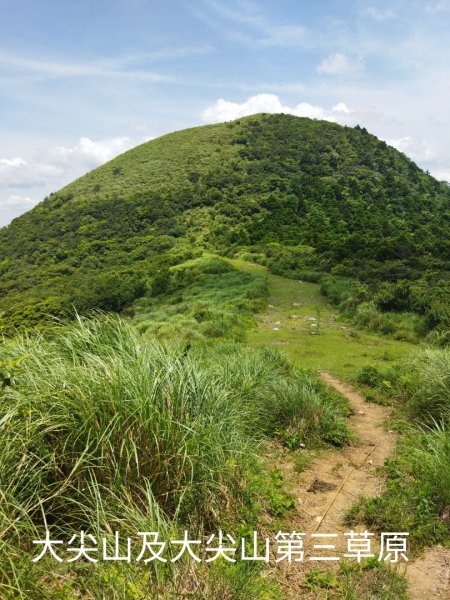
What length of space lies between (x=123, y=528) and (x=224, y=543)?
0.79m

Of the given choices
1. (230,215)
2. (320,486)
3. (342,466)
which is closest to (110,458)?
(320,486)

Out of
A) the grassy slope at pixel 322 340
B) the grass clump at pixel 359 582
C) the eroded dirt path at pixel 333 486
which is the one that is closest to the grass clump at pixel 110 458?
the eroded dirt path at pixel 333 486

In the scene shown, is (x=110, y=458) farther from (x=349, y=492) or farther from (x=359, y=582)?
(x=349, y=492)

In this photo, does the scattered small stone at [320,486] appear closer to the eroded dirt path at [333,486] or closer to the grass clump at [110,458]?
the eroded dirt path at [333,486]

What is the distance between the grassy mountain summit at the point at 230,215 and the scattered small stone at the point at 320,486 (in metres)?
15.6

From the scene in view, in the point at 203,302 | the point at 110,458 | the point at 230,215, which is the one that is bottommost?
the point at 110,458

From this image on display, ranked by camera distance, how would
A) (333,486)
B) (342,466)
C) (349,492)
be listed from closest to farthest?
1. (349,492)
2. (333,486)
3. (342,466)

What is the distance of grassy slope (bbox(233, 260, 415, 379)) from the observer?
9219 mm

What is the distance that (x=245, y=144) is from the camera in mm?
67312

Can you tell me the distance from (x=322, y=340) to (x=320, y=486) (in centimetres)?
672

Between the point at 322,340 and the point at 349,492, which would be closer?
the point at 349,492

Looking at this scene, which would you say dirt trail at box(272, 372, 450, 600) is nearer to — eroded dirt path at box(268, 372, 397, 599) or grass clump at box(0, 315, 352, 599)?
eroded dirt path at box(268, 372, 397, 599)

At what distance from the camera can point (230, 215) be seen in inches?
1967

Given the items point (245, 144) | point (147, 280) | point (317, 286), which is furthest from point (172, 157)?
point (317, 286)
